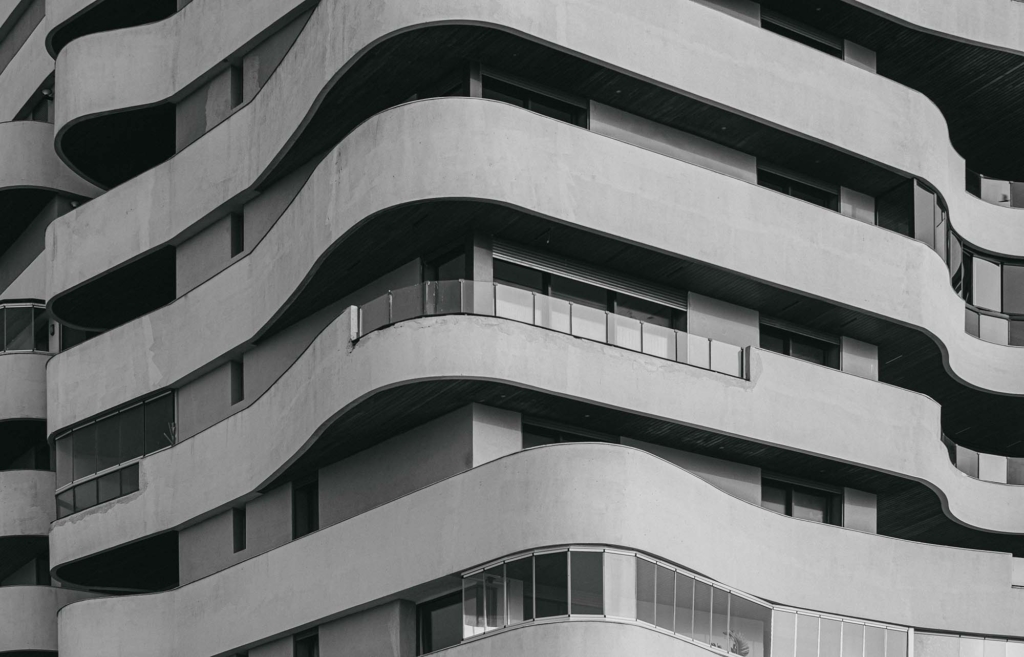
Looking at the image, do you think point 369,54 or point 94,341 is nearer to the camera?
point 369,54

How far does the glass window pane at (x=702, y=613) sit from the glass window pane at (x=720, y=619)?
137 mm

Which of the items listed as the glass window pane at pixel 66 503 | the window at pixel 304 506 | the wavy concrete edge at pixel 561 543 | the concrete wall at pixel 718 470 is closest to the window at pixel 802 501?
the concrete wall at pixel 718 470

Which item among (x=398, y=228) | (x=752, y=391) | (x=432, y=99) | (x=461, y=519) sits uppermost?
(x=432, y=99)

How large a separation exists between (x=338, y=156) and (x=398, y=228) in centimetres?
209

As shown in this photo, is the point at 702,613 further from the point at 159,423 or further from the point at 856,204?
the point at 159,423

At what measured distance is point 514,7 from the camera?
33.7 meters

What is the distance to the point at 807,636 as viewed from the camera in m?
34.2

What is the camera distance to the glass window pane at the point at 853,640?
34.8 m

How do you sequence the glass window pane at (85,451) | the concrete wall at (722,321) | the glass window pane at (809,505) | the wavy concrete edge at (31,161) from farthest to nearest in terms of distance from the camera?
the wavy concrete edge at (31,161) < the glass window pane at (85,451) < the glass window pane at (809,505) < the concrete wall at (722,321)

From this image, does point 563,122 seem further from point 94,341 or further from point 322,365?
point 94,341

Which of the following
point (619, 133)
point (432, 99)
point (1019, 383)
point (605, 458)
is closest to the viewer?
point (605, 458)

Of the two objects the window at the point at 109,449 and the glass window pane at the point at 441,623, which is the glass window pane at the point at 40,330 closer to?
the window at the point at 109,449

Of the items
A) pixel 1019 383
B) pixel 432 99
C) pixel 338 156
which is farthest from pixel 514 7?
pixel 1019 383

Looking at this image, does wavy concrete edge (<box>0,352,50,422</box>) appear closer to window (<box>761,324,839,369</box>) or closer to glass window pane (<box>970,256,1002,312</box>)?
window (<box>761,324,839,369</box>)
